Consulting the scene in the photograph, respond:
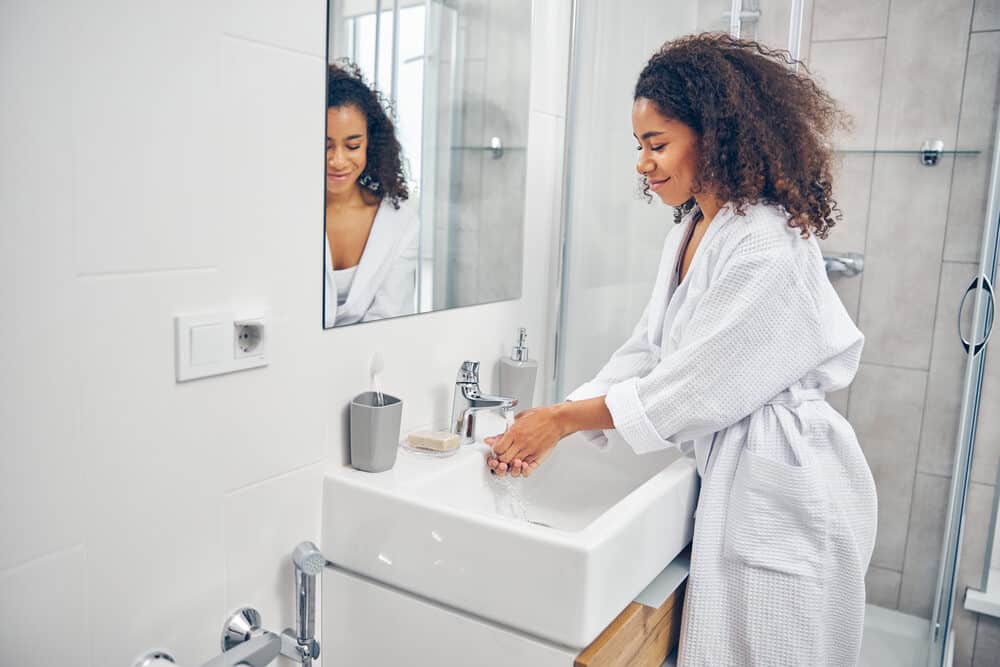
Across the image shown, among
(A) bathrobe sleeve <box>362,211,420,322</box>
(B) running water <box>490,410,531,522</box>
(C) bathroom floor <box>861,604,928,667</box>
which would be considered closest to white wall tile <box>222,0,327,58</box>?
(A) bathrobe sleeve <box>362,211,420,322</box>

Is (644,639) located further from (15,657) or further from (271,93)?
(271,93)

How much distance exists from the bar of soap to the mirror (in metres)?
0.22

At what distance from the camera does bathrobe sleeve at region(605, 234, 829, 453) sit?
125 cm

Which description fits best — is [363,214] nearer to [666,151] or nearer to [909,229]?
[666,151]

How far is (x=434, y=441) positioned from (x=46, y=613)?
63 cm

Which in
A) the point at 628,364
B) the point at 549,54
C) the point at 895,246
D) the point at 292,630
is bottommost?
the point at 292,630

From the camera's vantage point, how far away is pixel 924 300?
1.72m

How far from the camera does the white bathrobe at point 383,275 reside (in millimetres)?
1265

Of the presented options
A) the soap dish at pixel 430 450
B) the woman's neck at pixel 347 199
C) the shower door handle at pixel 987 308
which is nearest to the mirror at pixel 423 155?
the woman's neck at pixel 347 199

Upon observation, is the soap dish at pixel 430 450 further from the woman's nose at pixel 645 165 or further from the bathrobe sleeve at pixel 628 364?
the woman's nose at pixel 645 165

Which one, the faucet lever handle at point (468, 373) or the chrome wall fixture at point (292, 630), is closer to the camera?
the chrome wall fixture at point (292, 630)

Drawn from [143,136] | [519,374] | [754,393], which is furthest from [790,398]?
[143,136]

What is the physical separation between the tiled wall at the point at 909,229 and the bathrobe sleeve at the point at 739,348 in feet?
1.92

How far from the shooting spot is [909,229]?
67.7 inches
